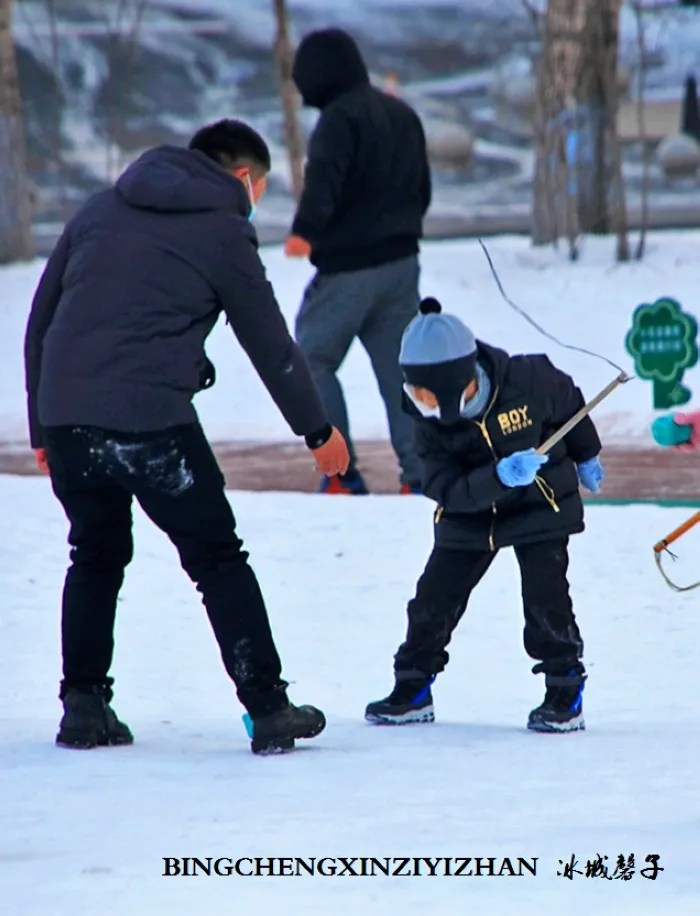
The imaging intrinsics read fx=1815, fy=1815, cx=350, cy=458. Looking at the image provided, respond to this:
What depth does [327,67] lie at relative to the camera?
7656 mm

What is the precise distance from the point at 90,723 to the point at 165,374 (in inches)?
34.2

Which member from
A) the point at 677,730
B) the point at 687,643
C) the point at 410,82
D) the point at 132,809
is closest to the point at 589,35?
the point at 410,82

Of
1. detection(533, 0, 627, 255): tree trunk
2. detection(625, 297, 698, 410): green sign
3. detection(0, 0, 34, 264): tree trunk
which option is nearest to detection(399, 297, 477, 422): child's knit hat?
detection(625, 297, 698, 410): green sign

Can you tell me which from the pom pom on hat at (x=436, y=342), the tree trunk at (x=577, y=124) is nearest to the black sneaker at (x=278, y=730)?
the pom pom on hat at (x=436, y=342)

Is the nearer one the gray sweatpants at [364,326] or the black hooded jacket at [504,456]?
the black hooded jacket at [504,456]

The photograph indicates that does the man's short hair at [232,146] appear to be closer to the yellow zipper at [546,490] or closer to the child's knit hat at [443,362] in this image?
the child's knit hat at [443,362]

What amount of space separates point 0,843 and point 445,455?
169 centimetres

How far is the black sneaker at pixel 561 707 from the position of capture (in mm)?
4590

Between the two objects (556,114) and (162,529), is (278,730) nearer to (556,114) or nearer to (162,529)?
(162,529)

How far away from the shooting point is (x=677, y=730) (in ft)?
15.0

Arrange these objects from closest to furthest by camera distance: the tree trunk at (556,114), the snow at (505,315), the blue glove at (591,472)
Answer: the blue glove at (591,472) → the snow at (505,315) → the tree trunk at (556,114)

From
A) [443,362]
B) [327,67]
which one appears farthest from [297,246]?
[443,362]

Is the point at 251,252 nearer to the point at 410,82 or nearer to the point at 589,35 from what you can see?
the point at 589,35

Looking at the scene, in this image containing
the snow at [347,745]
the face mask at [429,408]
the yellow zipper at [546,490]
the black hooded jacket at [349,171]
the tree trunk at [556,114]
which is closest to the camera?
the snow at [347,745]
